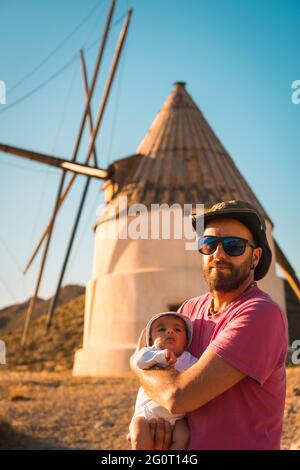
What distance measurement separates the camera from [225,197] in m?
12.7

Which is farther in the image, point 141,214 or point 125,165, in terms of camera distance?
point 125,165

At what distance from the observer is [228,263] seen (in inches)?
83.9

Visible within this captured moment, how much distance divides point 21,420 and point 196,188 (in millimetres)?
6908

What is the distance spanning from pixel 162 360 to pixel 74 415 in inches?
219

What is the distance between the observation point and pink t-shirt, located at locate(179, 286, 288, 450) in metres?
1.86

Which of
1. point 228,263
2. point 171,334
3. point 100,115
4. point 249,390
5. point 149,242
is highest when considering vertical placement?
point 100,115

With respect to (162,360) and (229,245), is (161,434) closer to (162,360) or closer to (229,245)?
(162,360)

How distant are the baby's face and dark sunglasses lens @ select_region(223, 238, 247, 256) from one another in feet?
1.06

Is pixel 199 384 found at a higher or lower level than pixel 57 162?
lower

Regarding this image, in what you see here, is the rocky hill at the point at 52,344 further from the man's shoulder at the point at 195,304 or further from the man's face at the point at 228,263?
the man's face at the point at 228,263

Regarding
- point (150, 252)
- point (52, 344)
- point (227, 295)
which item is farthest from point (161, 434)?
point (52, 344)

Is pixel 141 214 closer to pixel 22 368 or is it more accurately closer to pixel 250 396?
pixel 22 368

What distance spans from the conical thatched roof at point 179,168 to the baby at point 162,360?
1019cm

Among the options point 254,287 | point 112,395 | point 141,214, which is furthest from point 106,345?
point 254,287
